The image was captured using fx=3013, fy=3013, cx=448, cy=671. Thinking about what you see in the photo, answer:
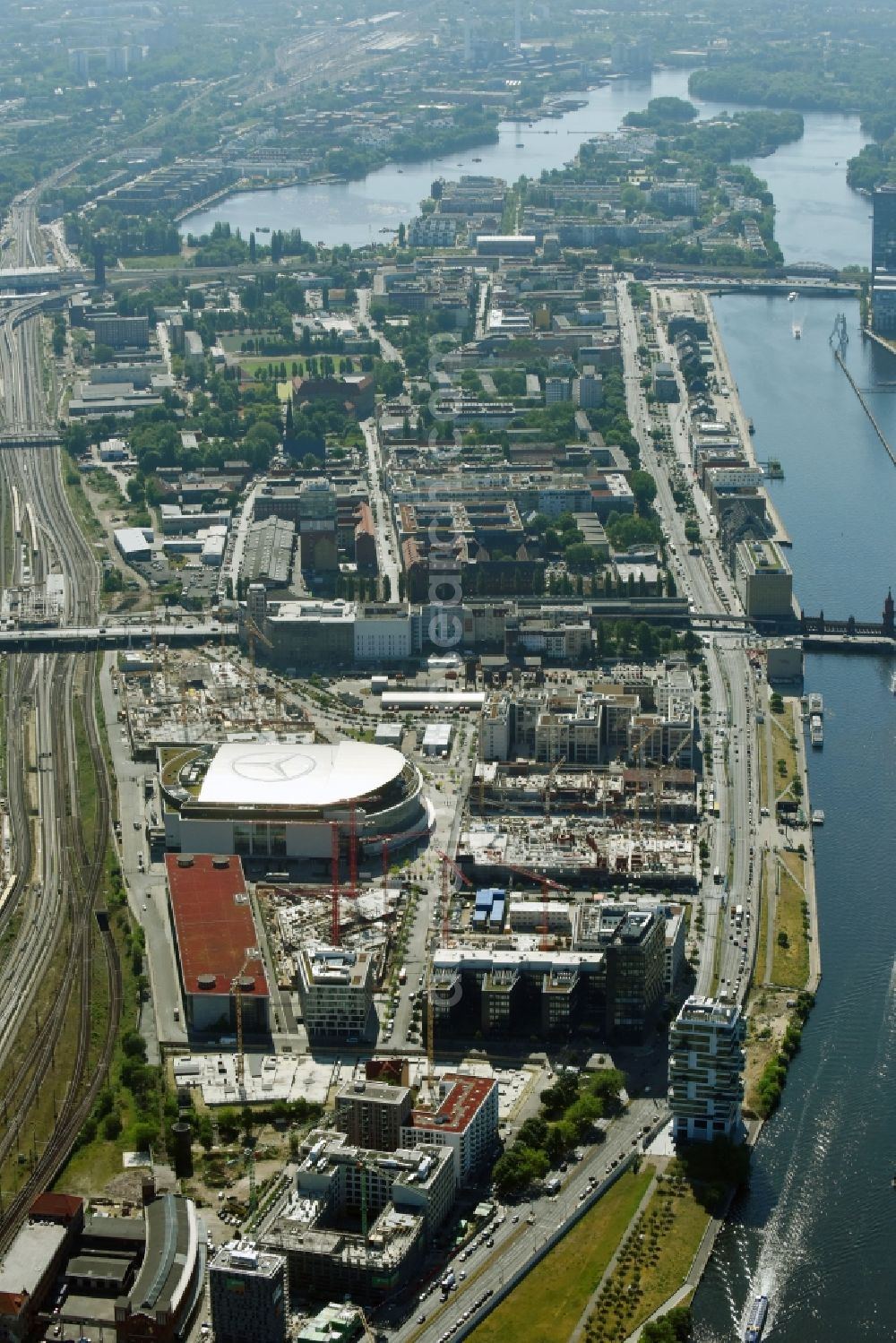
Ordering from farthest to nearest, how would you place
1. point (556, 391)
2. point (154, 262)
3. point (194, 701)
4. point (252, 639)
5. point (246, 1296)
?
point (154, 262) → point (556, 391) → point (252, 639) → point (194, 701) → point (246, 1296)

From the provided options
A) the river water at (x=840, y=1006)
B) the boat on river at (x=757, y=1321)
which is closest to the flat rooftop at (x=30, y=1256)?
the river water at (x=840, y=1006)

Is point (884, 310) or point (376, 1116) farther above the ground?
point (376, 1116)

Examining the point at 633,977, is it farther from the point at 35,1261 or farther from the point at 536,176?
the point at 536,176

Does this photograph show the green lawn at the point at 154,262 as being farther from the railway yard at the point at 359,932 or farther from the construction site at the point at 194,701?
the construction site at the point at 194,701

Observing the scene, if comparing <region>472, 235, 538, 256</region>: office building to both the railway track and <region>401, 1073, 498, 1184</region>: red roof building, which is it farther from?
<region>401, 1073, 498, 1184</region>: red roof building

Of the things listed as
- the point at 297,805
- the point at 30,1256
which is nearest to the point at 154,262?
the point at 297,805

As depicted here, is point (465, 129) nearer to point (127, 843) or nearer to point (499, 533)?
point (499, 533)

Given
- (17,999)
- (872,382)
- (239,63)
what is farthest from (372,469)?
(239,63)
